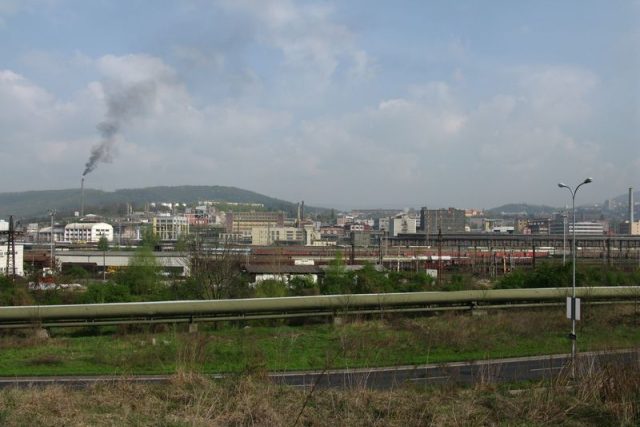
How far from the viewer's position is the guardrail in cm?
1659

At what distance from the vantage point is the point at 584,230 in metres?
186

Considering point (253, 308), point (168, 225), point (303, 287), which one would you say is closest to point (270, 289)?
point (303, 287)

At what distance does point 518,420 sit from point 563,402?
88cm

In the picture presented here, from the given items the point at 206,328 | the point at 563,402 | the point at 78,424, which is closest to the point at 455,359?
the point at 563,402

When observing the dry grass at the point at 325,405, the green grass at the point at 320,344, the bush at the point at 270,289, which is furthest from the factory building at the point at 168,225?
the dry grass at the point at 325,405

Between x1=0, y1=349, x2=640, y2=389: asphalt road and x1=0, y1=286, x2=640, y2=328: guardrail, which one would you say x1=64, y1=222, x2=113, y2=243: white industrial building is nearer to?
x1=0, y1=286, x2=640, y2=328: guardrail

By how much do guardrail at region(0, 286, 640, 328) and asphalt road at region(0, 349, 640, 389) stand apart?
430 cm

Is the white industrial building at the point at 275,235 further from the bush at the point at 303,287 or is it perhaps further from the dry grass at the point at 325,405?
the dry grass at the point at 325,405

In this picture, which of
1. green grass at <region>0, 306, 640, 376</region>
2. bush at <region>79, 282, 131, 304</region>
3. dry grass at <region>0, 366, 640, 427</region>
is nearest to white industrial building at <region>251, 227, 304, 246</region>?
bush at <region>79, 282, 131, 304</region>

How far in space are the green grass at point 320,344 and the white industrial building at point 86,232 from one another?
146 metres

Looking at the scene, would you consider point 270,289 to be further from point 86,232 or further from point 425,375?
point 86,232

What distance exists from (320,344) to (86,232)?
508 feet

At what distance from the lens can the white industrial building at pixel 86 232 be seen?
157 m

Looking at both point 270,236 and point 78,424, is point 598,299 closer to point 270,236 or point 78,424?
point 78,424
